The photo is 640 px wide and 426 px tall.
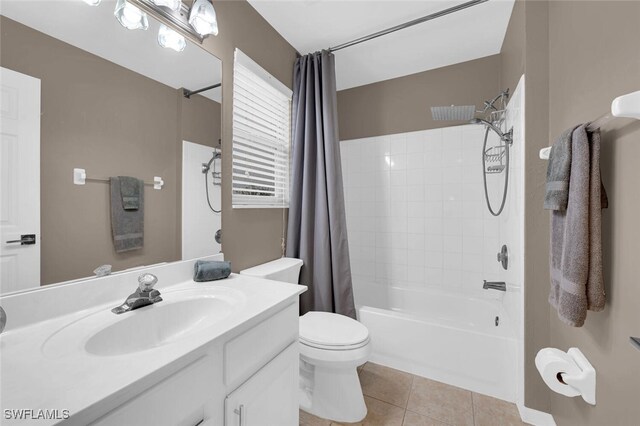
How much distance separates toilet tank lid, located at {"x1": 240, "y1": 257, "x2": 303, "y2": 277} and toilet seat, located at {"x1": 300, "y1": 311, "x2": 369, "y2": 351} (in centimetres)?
35

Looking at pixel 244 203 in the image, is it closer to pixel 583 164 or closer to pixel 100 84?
pixel 100 84

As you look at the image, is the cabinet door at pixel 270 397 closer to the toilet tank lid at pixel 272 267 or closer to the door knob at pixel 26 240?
the toilet tank lid at pixel 272 267

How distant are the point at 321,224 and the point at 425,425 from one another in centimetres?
129

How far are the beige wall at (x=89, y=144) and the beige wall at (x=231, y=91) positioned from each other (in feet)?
1.17

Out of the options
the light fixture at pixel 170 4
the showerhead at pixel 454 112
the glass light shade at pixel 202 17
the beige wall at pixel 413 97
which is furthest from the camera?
the beige wall at pixel 413 97

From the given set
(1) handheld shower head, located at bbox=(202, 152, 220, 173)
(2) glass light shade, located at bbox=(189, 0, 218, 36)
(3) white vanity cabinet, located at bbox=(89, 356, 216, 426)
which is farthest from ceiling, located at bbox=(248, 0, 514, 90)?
(3) white vanity cabinet, located at bbox=(89, 356, 216, 426)

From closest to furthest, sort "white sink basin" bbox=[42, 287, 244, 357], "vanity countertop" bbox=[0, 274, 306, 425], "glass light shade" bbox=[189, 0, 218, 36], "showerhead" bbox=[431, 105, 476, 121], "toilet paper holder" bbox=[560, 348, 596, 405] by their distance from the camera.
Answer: "vanity countertop" bbox=[0, 274, 306, 425]
"white sink basin" bbox=[42, 287, 244, 357]
"toilet paper holder" bbox=[560, 348, 596, 405]
"glass light shade" bbox=[189, 0, 218, 36]
"showerhead" bbox=[431, 105, 476, 121]

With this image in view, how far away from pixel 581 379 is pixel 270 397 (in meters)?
1.12

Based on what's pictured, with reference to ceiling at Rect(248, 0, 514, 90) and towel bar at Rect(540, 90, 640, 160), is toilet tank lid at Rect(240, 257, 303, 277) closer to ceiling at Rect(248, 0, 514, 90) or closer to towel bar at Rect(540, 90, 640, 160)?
towel bar at Rect(540, 90, 640, 160)

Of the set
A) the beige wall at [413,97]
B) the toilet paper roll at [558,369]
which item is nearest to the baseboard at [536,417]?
the toilet paper roll at [558,369]

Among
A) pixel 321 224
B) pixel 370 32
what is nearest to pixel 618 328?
pixel 321 224

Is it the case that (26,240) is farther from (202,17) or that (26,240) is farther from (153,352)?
(202,17)

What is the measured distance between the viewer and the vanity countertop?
0.46 m

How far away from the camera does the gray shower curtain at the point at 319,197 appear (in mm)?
1856
